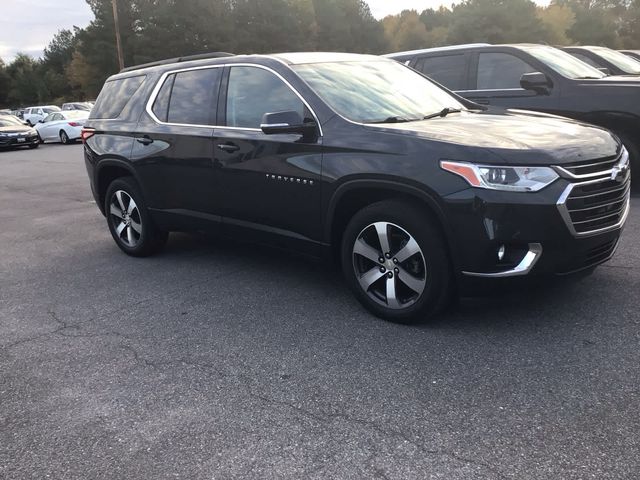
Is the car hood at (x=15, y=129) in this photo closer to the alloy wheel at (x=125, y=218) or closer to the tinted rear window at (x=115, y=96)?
the tinted rear window at (x=115, y=96)

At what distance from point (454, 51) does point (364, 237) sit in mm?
5189

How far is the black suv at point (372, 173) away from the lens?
331cm

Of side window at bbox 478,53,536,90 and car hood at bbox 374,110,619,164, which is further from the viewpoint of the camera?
side window at bbox 478,53,536,90

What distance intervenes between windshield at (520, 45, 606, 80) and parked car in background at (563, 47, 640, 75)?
2.31 m

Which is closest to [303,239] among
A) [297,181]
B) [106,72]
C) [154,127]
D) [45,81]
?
[297,181]

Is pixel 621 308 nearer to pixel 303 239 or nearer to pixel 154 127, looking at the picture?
pixel 303 239

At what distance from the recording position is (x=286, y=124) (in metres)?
3.93

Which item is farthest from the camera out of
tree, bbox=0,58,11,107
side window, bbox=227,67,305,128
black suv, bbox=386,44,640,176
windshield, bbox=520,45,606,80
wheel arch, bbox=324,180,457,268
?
tree, bbox=0,58,11,107

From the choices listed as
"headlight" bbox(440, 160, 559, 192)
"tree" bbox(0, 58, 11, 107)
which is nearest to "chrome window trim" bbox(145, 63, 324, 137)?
"headlight" bbox(440, 160, 559, 192)

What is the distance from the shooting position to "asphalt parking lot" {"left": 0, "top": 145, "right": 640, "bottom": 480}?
251cm

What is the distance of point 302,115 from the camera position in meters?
4.16

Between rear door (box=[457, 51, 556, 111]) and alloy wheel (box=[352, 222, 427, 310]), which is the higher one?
rear door (box=[457, 51, 556, 111])

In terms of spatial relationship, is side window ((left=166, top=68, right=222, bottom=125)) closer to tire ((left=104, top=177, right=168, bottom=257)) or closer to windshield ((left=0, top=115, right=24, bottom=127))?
tire ((left=104, top=177, right=168, bottom=257))

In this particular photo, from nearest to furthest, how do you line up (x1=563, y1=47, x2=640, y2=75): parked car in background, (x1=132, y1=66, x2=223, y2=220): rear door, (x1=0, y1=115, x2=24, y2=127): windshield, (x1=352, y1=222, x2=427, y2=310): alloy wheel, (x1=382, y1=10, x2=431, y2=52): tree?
(x1=352, y1=222, x2=427, y2=310): alloy wheel → (x1=132, y1=66, x2=223, y2=220): rear door → (x1=563, y1=47, x2=640, y2=75): parked car in background → (x1=0, y1=115, x2=24, y2=127): windshield → (x1=382, y1=10, x2=431, y2=52): tree
